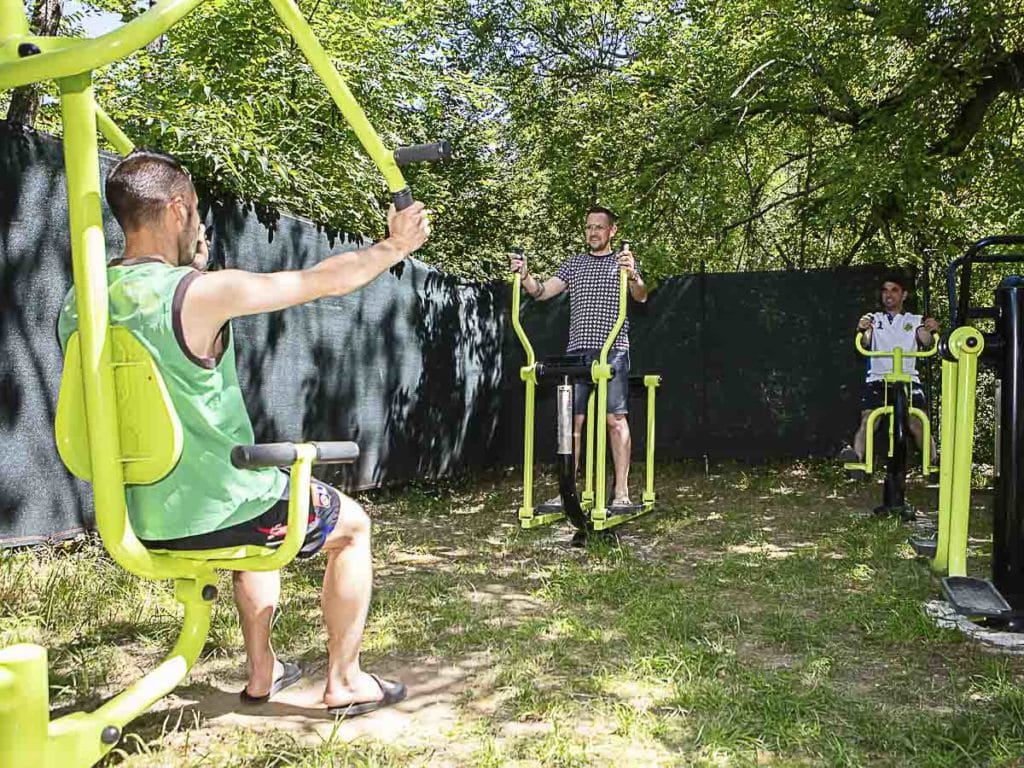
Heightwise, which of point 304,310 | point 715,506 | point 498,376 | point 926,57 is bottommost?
point 715,506

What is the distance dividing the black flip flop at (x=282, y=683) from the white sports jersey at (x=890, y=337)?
171 inches

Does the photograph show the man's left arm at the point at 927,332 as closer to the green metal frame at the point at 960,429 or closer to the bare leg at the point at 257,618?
the green metal frame at the point at 960,429

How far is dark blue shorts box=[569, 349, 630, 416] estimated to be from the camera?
188 inches

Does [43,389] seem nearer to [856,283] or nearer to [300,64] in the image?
[300,64]

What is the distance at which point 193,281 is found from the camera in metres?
1.88

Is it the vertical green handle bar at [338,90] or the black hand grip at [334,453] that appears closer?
the black hand grip at [334,453]

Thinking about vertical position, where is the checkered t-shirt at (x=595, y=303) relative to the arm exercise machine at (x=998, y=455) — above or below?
above

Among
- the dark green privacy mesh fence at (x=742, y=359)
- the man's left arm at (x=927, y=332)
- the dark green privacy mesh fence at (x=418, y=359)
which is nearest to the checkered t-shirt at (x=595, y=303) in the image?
the dark green privacy mesh fence at (x=418, y=359)

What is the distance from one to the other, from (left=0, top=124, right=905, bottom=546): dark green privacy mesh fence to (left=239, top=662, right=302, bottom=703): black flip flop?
1379mm

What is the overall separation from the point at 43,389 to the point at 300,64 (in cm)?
407

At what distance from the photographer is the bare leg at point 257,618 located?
2.42m

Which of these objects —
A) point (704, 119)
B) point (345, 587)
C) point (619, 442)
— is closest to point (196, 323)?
point (345, 587)

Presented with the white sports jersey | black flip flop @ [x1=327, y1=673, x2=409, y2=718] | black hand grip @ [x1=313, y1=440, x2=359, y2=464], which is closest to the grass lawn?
black flip flop @ [x1=327, y1=673, x2=409, y2=718]

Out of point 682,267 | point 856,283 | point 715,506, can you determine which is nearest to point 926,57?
point 856,283
